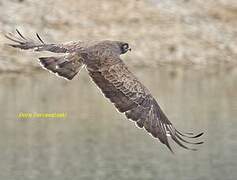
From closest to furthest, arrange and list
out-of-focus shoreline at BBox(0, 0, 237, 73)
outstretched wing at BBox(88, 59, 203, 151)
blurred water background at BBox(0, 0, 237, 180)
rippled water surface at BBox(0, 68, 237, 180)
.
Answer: outstretched wing at BBox(88, 59, 203, 151), rippled water surface at BBox(0, 68, 237, 180), blurred water background at BBox(0, 0, 237, 180), out-of-focus shoreline at BBox(0, 0, 237, 73)

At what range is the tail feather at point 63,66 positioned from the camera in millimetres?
12633

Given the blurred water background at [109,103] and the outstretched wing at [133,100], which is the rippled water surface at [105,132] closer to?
the blurred water background at [109,103]

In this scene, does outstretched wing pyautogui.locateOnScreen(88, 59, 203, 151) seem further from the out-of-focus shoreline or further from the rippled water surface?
the out-of-focus shoreline

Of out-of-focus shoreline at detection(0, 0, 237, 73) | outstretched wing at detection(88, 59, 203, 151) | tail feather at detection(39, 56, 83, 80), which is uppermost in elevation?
out-of-focus shoreline at detection(0, 0, 237, 73)

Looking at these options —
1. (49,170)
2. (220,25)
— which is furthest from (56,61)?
(220,25)

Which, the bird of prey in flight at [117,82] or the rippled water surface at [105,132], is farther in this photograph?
the rippled water surface at [105,132]

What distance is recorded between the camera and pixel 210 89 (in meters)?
26.0

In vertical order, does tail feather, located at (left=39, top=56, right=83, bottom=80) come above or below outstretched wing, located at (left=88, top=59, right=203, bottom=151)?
above

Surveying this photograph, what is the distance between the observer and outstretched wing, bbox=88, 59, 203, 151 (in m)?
12.6

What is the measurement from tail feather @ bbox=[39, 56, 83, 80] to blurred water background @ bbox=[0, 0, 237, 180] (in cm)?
505

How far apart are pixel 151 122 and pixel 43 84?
13235 millimetres

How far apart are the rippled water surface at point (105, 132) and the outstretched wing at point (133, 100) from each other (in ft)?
16.7

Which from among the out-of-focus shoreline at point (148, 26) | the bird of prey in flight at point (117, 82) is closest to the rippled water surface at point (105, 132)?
the out-of-focus shoreline at point (148, 26)

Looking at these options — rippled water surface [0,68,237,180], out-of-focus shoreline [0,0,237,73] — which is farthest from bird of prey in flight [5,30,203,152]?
out-of-focus shoreline [0,0,237,73]
